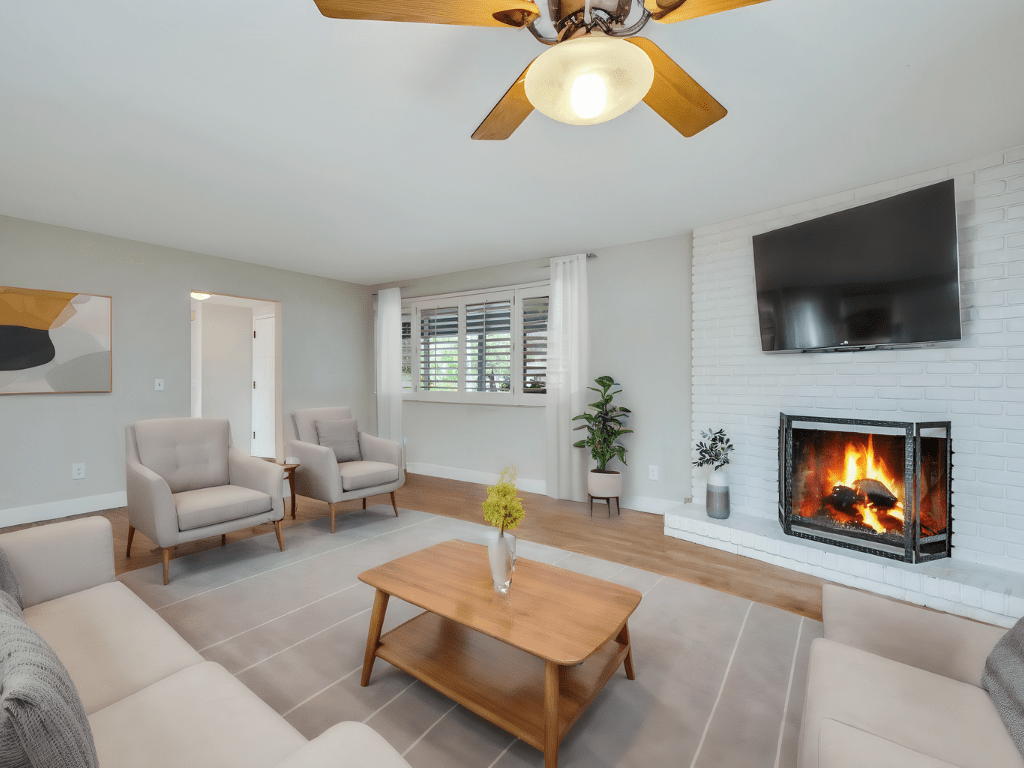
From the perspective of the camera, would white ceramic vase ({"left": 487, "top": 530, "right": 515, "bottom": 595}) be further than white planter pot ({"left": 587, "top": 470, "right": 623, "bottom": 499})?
No

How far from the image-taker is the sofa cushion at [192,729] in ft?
3.17

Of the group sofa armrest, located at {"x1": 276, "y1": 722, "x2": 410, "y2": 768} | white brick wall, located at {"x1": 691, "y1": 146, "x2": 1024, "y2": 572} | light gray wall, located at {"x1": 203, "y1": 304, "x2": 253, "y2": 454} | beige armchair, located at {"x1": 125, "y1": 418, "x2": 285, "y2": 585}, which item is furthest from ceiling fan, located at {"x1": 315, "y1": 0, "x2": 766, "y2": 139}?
light gray wall, located at {"x1": 203, "y1": 304, "x2": 253, "y2": 454}

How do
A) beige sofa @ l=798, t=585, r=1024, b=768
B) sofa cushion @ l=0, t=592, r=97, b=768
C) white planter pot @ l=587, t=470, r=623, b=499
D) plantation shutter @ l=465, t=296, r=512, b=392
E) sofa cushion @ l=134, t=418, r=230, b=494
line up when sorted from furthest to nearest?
plantation shutter @ l=465, t=296, r=512, b=392 → white planter pot @ l=587, t=470, r=623, b=499 → sofa cushion @ l=134, t=418, r=230, b=494 → beige sofa @ l=798, t=585, r=1024, b=768 → sofa cushion @ l=0, t=592, r=97, b=768

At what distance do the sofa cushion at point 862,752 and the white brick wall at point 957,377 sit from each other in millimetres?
2399

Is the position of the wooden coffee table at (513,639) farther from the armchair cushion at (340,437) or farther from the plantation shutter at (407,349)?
the plantation shutter at (407,349)

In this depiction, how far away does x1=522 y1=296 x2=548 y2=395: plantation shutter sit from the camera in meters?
4.83

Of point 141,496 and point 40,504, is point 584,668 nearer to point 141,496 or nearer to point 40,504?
point 141,496

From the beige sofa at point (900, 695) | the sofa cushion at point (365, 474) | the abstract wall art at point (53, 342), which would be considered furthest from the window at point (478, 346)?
the beige sofa at point (900, 695)

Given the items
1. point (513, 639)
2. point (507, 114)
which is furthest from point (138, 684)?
point (507, 114)

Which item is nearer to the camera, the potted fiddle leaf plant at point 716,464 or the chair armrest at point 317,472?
the potted fiddle leaf plant at point 716,464

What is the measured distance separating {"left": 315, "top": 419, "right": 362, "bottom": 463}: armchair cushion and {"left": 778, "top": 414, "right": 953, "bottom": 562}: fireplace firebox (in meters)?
3.33

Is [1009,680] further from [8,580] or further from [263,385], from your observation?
[263,385]

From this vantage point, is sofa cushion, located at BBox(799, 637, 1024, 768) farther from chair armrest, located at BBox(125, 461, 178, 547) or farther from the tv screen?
chair armrest, located at BBox(125, 461, 178, 547)

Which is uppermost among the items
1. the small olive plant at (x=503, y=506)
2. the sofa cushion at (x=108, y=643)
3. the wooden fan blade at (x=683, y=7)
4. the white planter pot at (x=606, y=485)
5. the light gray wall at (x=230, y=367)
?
the wooden fan blade at (x=683, y=7)
